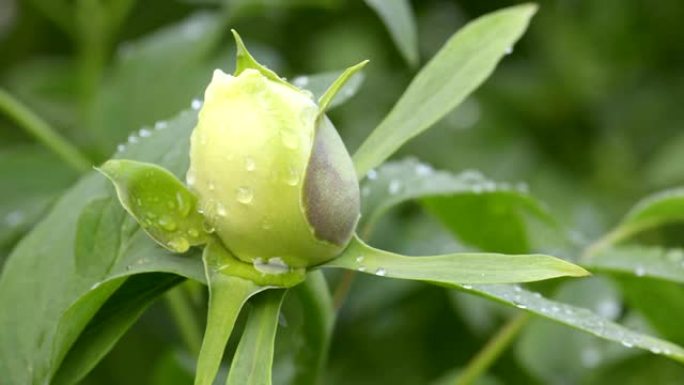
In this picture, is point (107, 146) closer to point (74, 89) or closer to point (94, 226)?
point (74, 89)

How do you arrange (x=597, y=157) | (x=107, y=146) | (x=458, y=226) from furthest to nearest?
(x=597, y=157), (x=107, y=146), (x=458, y=226)

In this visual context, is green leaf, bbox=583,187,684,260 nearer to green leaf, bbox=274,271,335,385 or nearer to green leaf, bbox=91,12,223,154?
green leaf, bbox=274,271,335,385

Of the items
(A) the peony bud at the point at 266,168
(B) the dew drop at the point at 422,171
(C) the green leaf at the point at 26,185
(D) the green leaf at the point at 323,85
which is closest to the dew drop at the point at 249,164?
(A) the peony bud at the point at 266,168

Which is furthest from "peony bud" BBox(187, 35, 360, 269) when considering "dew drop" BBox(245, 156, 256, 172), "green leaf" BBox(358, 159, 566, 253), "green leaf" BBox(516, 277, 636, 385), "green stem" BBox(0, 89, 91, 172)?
"green leaf" BBox(516, 277, 636, 385)

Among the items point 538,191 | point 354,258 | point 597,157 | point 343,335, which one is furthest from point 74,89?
point 354,258

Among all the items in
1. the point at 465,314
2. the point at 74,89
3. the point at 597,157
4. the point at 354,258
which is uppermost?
the point at 354,258

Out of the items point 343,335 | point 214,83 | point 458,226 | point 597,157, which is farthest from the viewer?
point 597,157
